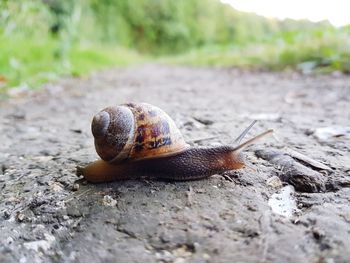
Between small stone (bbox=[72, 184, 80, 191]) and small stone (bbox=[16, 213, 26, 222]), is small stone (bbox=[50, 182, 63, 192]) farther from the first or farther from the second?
small stone (bbox=[16, 213, 26, 222])

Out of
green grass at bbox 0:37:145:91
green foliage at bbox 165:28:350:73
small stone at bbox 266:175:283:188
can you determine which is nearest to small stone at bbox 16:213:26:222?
small stone at bbox 266:175:283:188

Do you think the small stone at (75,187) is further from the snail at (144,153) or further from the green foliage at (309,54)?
the green foliage at (309,54)

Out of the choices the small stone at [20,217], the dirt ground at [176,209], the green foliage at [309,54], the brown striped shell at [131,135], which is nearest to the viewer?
the dirt ground at [176,209]

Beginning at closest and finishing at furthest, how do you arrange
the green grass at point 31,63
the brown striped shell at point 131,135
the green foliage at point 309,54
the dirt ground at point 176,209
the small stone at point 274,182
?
the dirt ground at point 176,209 < the small stone at point 274,182 < the brown striped shell at point 131,135 < the green grass at point 31,63 < the green foliage at point 309,54

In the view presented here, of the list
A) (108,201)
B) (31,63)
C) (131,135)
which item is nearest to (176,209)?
(108,201)

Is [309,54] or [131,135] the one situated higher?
[309,54]

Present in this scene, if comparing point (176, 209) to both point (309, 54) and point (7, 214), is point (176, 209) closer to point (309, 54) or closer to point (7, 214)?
point (7, 214)

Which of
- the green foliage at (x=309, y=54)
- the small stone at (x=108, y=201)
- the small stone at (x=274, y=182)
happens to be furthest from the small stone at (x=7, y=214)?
the green foliage at (x=309, y=54)
